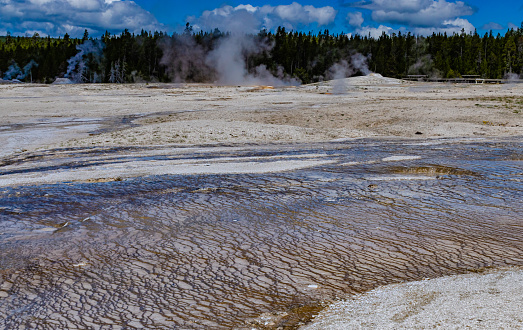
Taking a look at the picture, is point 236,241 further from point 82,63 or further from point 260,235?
point 82,63

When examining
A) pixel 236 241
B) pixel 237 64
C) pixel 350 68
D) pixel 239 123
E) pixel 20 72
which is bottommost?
pixel 236 241

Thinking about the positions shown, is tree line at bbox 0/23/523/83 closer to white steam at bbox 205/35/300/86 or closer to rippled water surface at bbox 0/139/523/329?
white steam at bbox 205/35/300/86

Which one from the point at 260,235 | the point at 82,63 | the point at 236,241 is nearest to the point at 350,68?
the point at 82,63

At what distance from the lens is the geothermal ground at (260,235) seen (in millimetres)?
3359

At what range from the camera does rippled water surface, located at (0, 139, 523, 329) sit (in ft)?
11.5

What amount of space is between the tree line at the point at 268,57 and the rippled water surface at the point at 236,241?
43989 mm

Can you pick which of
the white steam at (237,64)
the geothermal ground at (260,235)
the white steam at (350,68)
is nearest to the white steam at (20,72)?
the white steam at (237,64)

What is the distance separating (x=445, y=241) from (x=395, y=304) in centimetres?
169

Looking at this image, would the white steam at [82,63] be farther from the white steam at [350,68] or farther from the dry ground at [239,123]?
the dry ground at [239,123]

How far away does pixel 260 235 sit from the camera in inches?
197

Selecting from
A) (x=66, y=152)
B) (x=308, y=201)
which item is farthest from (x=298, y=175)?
(x=66, y=152)

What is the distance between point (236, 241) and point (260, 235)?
0.29 meters

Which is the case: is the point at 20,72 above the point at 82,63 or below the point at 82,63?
below

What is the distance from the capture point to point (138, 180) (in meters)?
7.55
